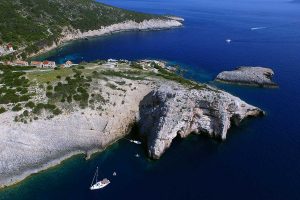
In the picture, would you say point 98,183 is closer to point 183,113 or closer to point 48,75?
point 183,113

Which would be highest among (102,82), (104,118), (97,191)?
(102,82)

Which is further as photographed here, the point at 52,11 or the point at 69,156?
the point at 52,11

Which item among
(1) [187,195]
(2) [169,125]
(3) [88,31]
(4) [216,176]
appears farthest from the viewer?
(3) [88,31]

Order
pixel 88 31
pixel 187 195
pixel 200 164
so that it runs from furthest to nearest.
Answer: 1. pixel 88 31
2. pixel 200 164
3. pixel 187 195

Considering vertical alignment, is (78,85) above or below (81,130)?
above

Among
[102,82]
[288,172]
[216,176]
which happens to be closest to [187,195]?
[216,176]

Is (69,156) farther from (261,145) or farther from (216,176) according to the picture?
(261,145)

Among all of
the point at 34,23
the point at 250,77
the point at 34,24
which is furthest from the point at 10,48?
the point at 250,77

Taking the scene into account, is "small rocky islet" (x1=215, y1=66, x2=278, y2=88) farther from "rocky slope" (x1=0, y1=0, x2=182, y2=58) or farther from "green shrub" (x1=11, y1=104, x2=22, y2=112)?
"rocky slope" (x1=0, y1=0, x2=182, y2=58)
